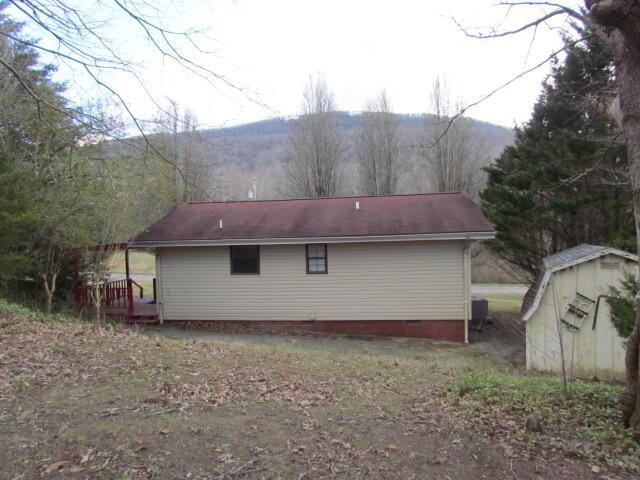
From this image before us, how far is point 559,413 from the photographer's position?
4660 mm

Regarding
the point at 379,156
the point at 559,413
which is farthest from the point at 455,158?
the point at 559,413

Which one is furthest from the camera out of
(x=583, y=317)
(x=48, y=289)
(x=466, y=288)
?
(x=466, y=288)

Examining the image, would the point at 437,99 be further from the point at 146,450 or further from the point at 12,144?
the point at 146,450

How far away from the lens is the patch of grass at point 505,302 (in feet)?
65.2

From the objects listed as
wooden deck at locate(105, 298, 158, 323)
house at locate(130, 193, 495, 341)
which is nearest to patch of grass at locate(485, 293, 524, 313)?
house at locate(130, 193, 495, 341)

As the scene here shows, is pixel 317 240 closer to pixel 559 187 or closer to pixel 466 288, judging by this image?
pixel 466 288

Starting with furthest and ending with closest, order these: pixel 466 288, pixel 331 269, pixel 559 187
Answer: pixel 559 187 → pixel 331 269 → pixel 466 288

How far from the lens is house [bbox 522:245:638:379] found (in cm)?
1060

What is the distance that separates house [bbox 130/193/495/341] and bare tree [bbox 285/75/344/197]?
19.4 m

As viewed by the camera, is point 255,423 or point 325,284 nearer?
point 255,423

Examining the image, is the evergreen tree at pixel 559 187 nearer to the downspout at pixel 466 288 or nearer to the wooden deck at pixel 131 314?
the downspout at pixel 466 288

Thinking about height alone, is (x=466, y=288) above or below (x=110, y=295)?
above

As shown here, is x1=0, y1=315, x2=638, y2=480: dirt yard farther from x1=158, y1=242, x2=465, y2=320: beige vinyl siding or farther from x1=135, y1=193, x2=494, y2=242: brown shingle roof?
x1=135, y1=193, x2=494, y2=242: brown shingle roof

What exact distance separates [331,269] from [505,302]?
37.3ft
